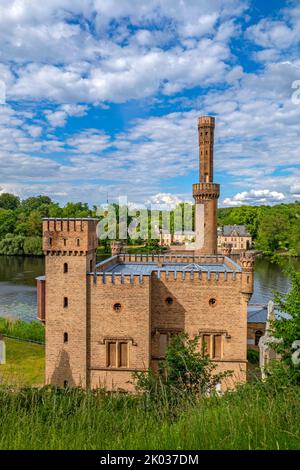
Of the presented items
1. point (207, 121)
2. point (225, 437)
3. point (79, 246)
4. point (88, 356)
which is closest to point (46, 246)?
point (79, 246)

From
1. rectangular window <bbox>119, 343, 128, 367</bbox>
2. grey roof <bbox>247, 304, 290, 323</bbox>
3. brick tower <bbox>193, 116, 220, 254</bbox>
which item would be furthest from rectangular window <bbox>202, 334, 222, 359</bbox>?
brick tower <bbox>193, 116, 220, 254</bbox>

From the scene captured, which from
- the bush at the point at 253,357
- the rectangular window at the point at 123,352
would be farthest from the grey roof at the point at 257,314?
the rectangular window at the point at 123,352

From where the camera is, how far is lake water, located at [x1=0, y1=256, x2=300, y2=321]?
40222 millimetres

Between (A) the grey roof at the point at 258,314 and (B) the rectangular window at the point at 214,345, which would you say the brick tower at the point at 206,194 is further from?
(B) the rectangular window at the point at 214,345

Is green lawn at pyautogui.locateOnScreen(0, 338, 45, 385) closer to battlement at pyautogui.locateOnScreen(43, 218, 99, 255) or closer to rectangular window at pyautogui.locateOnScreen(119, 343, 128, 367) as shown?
rectangular window at pyautogui.locateOnScreen(119, 343, 128, 367)

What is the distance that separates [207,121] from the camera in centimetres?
3650

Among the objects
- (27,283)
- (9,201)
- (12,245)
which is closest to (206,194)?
(27,283)

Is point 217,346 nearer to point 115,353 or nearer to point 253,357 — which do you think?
point 253,357

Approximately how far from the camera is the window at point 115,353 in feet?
63.5

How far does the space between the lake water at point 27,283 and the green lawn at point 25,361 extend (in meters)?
7.70

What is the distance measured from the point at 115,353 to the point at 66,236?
6751 mm

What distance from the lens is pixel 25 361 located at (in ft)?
82.7

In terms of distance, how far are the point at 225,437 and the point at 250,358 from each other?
19.4 m

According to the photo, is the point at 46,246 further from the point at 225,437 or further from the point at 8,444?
the point at 225,437
